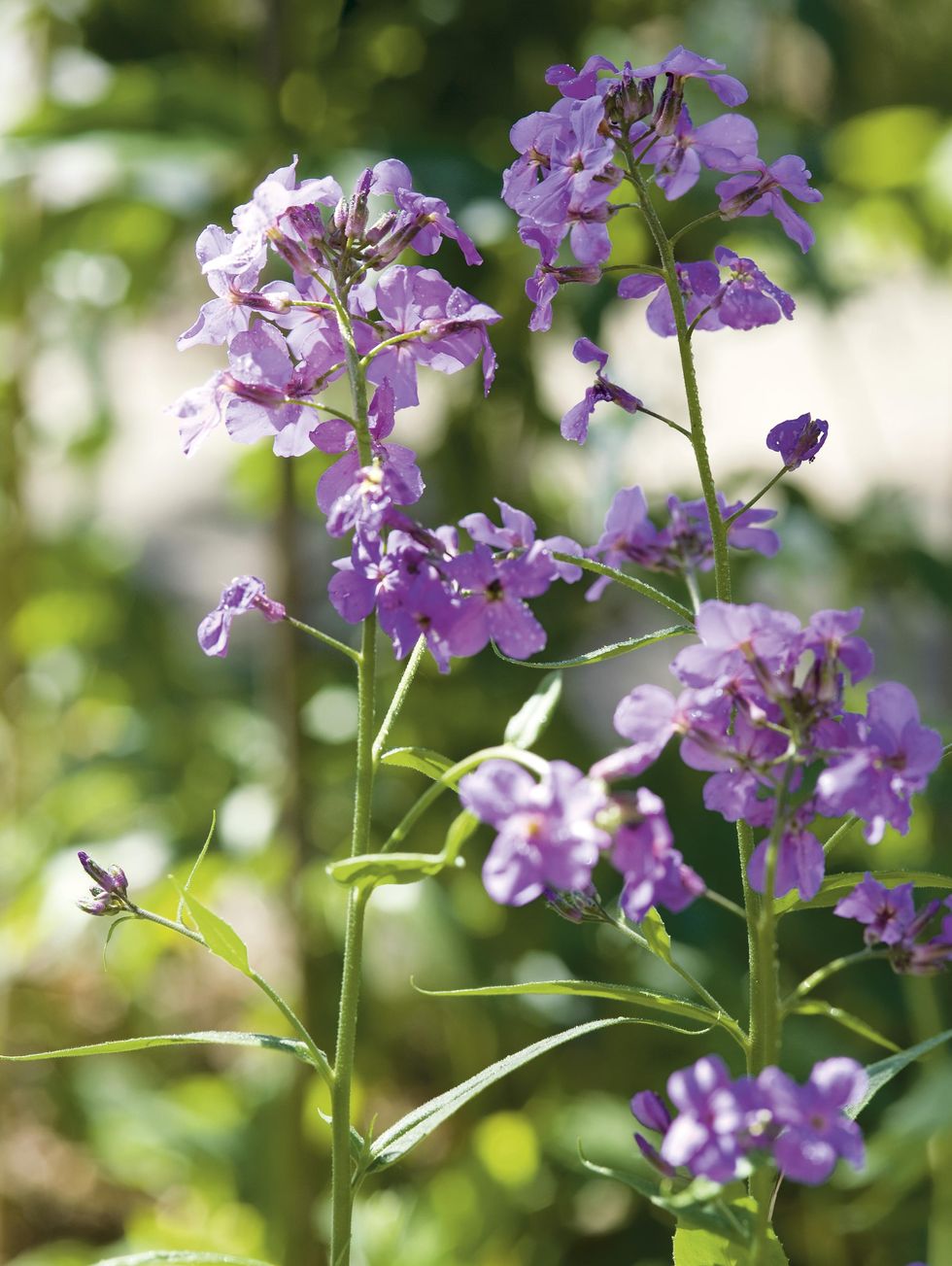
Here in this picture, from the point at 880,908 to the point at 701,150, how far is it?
0.25 metres

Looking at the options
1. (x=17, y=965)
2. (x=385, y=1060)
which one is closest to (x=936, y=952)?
(x=17, y=965)

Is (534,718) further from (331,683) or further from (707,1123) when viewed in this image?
(331,683)

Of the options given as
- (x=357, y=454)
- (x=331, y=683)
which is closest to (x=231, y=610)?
(x=357, y=454)

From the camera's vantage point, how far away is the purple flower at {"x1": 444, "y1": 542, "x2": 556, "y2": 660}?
41 centimetres

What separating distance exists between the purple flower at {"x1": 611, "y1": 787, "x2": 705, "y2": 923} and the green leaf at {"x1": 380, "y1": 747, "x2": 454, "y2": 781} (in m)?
0.10

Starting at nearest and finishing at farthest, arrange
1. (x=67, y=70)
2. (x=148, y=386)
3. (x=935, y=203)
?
(x=935, y=203) → (x=67, y=70) → (x=148, y=386)

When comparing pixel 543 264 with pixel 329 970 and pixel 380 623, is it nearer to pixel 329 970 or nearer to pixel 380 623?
pixel 380 623

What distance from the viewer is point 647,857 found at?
1.17 feet

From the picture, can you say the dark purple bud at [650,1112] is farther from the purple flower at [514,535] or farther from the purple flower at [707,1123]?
the purple flower at [514,535]

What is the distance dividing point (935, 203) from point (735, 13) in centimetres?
57

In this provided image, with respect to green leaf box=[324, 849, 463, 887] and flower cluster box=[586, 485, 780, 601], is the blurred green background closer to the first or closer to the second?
flower cluster box=[586, 485, 780, 601]

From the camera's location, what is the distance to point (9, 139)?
1.20m

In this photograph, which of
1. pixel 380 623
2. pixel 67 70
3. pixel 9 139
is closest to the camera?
pixel 380 623

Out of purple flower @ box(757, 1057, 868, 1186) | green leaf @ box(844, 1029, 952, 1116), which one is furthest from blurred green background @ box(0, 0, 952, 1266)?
purple flower @ box(757, 1057, 868, 1186)
